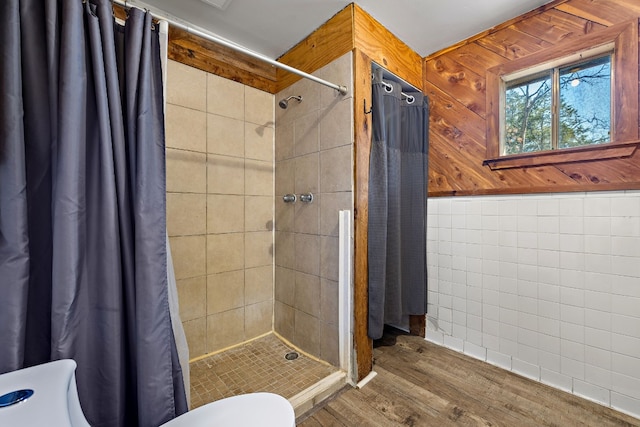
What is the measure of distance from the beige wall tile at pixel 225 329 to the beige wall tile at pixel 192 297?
11 centimetres

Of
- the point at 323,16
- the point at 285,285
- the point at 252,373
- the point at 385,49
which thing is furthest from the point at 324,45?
the point at 252,373

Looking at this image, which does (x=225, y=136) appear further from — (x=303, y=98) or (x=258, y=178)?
(x=303, y=98)

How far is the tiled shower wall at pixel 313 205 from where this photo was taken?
165cm

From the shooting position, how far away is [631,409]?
1.30 metres

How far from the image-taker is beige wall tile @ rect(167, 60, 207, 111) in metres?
1.74

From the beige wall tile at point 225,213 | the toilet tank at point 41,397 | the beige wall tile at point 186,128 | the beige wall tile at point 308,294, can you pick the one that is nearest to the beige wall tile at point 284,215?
the beige wall tile at point 225,213

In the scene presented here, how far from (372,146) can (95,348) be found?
1606 mm

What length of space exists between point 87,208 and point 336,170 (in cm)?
123

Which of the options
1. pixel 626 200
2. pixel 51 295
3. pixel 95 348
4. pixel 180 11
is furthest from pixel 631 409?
pixel 180 11

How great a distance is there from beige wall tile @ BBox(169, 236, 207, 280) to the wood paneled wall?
1.85m

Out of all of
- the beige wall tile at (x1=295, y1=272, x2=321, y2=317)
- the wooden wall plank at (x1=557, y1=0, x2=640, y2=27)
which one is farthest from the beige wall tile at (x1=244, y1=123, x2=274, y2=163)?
the wooden wall plank at (x1=557, y1=0, x2=640, y2=27)

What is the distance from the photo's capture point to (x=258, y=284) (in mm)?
2146

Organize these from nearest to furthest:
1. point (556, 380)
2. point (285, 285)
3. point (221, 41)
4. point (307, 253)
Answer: point (221, 41), point (556, 380), point (307, 253), point (285, 285)

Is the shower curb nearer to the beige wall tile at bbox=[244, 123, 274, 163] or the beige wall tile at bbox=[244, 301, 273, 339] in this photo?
the beige wall tile at bbox=[244, 301, 273, 339]
